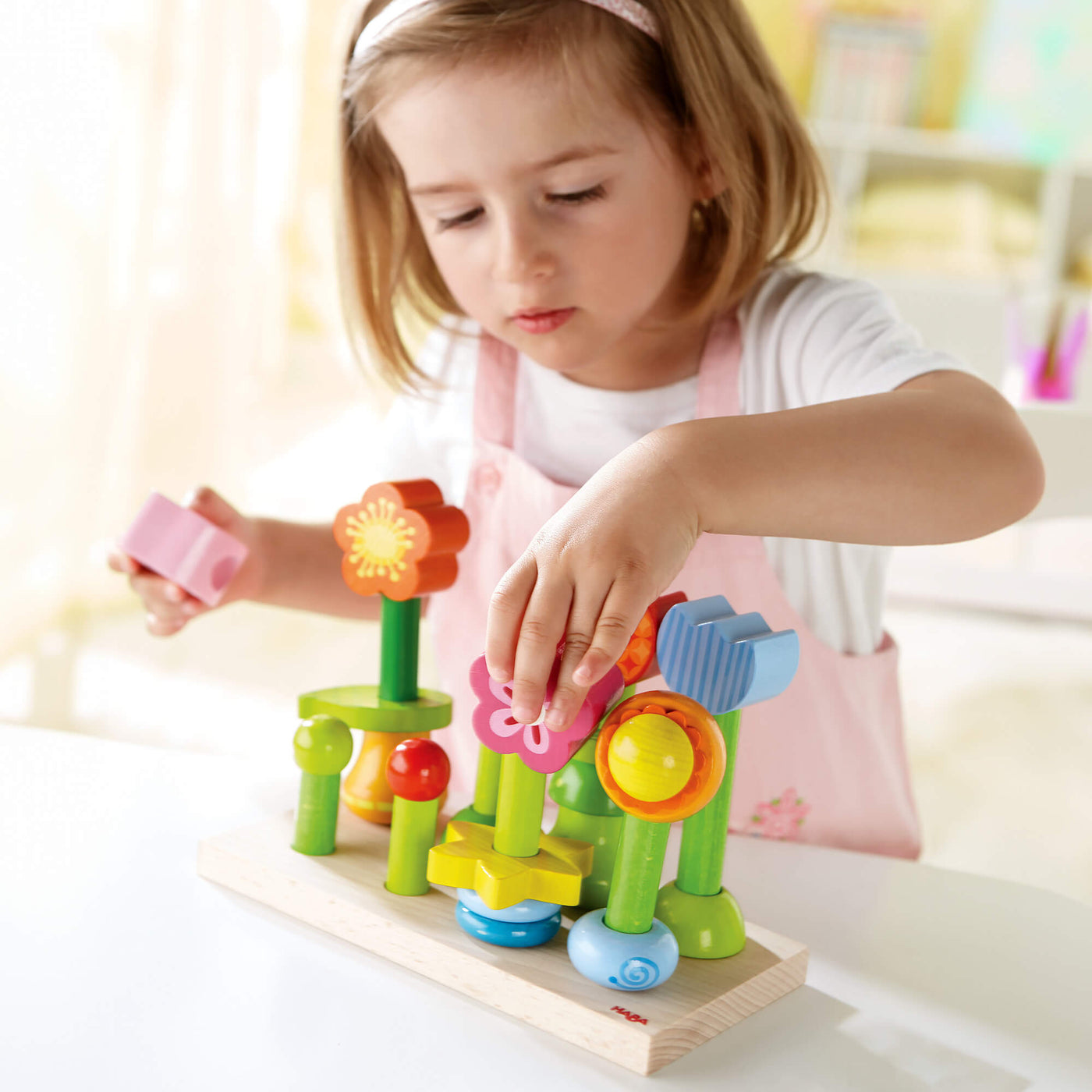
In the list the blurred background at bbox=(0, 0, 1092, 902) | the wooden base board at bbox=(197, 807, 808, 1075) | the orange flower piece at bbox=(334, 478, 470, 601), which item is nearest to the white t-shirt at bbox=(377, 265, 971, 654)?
the blurred background at bbox=(0, 0, 1092, 902)

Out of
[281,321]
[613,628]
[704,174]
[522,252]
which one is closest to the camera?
[613,628]

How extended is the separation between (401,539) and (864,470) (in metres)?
0.19

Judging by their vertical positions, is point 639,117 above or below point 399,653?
above

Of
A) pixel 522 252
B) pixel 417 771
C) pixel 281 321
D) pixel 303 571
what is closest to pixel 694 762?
pixel 417 771

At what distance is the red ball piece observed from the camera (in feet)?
1.52

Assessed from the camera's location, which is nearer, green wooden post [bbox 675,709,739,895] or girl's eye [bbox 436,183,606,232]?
green wooden post [bbox 675,709,739,895]

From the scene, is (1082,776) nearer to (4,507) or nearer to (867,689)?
(867,689)

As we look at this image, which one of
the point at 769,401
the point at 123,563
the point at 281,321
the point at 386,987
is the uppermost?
the point at 281,321

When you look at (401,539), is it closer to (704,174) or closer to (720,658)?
(720,658)

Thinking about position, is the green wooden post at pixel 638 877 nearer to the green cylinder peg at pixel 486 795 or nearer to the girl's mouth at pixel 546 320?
the green cylinder peg at pixel 486 795

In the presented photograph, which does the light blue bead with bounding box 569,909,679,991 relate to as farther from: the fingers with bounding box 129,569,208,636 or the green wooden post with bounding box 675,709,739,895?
the fingers with bounding box 129,569,208,636

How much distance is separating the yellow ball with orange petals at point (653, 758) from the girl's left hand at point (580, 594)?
0.02 metres

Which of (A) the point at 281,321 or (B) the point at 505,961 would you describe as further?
(A) the point at 281,321

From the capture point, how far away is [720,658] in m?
0.40
